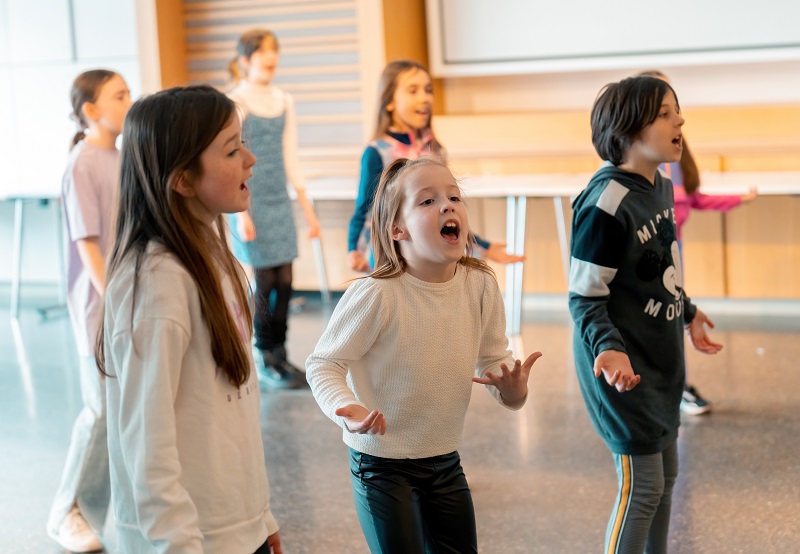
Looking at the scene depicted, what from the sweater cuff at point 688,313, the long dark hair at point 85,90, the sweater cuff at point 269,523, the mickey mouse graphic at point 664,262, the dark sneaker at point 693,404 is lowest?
the dark sneaker at point 693,404

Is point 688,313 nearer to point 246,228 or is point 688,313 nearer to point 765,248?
point 246,228

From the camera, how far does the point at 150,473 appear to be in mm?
1364

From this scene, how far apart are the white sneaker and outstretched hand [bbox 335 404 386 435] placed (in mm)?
1529

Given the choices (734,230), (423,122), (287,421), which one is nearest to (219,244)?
Result: (423,122)

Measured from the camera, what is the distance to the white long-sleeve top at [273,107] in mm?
4145

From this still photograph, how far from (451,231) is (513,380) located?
0.27 metres

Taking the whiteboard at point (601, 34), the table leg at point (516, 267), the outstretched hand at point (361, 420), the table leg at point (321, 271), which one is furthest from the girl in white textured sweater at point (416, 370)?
the table leg at point (321, 271)

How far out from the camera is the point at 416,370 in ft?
5.62

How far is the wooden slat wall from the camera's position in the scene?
5664 millimetres

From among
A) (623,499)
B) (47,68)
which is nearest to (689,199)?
(623,499)

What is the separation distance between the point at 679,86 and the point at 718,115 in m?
0.41

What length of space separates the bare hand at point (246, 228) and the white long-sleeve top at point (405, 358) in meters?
2.34

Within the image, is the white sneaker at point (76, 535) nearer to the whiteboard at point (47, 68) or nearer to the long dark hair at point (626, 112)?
the long dark hair at point (626, 112)

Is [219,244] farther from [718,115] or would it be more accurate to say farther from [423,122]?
[718,115]
